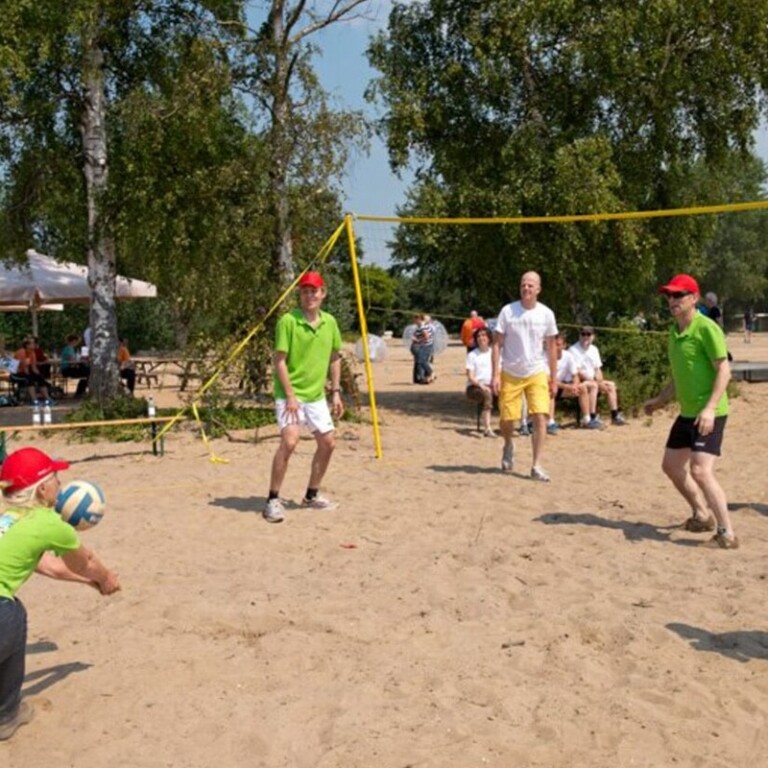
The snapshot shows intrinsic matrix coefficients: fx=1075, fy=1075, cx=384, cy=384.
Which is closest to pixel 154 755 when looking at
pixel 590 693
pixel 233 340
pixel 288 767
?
pixel 288 767

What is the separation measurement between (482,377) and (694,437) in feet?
22.2

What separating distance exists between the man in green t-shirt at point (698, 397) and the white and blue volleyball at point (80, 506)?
12.3 feet

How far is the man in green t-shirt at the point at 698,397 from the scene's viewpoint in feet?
22.2

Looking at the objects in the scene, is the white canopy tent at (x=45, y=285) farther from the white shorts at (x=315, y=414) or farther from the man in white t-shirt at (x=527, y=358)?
the white shorts at (x=315, y=414)

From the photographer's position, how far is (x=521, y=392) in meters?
9.63

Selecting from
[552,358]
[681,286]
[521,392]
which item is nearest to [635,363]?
[552,358]

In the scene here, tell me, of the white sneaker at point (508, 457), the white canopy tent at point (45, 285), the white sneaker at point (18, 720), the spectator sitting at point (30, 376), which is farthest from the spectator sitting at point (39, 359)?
the white sneaker at point (18, 720)

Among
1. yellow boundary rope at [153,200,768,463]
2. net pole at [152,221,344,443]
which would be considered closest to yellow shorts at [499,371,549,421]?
yellow boundary rope at [153,200,768,463]

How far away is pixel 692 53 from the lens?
1527 centimetres

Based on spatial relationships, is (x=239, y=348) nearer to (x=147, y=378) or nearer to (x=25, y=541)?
(x=25, y=541)

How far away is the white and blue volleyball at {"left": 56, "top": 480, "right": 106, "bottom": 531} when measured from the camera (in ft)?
15.9

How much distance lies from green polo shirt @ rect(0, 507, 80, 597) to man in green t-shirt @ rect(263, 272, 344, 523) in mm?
3607

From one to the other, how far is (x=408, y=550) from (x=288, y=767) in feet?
10.3

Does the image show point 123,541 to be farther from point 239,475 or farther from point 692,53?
point 692,53
